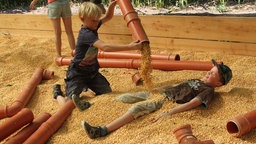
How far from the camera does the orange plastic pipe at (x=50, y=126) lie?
2966 millimetres

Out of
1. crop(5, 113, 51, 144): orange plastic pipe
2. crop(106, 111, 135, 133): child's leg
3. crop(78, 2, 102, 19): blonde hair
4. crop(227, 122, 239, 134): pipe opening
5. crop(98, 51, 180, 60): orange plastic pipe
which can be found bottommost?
crop(5, 113, 51, 144): orange plastic pipe

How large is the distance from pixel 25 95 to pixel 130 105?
1.25 metres

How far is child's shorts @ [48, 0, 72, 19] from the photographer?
5180 mm

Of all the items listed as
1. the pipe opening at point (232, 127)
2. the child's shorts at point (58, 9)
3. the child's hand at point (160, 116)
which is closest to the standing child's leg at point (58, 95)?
the child's hand at point (160, 116)

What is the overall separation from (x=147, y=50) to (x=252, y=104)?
1079 millimetres

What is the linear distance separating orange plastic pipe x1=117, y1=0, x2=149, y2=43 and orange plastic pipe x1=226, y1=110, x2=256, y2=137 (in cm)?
122

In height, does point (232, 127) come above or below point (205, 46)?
below

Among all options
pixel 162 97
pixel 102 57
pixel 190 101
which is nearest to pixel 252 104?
pixel 190 101

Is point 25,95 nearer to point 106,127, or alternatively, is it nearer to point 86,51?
point 86,51

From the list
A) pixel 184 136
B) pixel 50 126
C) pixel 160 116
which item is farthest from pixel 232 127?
pixel 50 126

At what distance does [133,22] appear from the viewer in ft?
12.5

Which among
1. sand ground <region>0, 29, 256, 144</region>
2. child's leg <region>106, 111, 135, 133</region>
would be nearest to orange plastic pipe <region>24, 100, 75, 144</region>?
sand ground <region>0, 29, 256, 144</region>

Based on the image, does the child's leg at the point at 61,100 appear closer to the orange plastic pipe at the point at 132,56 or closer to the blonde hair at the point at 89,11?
the blonde hair at the point at 89,11

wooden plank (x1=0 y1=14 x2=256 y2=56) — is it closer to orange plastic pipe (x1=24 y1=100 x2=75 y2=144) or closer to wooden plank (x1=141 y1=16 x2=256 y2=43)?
wooden plank (x1=141 y1=16 x2=256 y2=43)
